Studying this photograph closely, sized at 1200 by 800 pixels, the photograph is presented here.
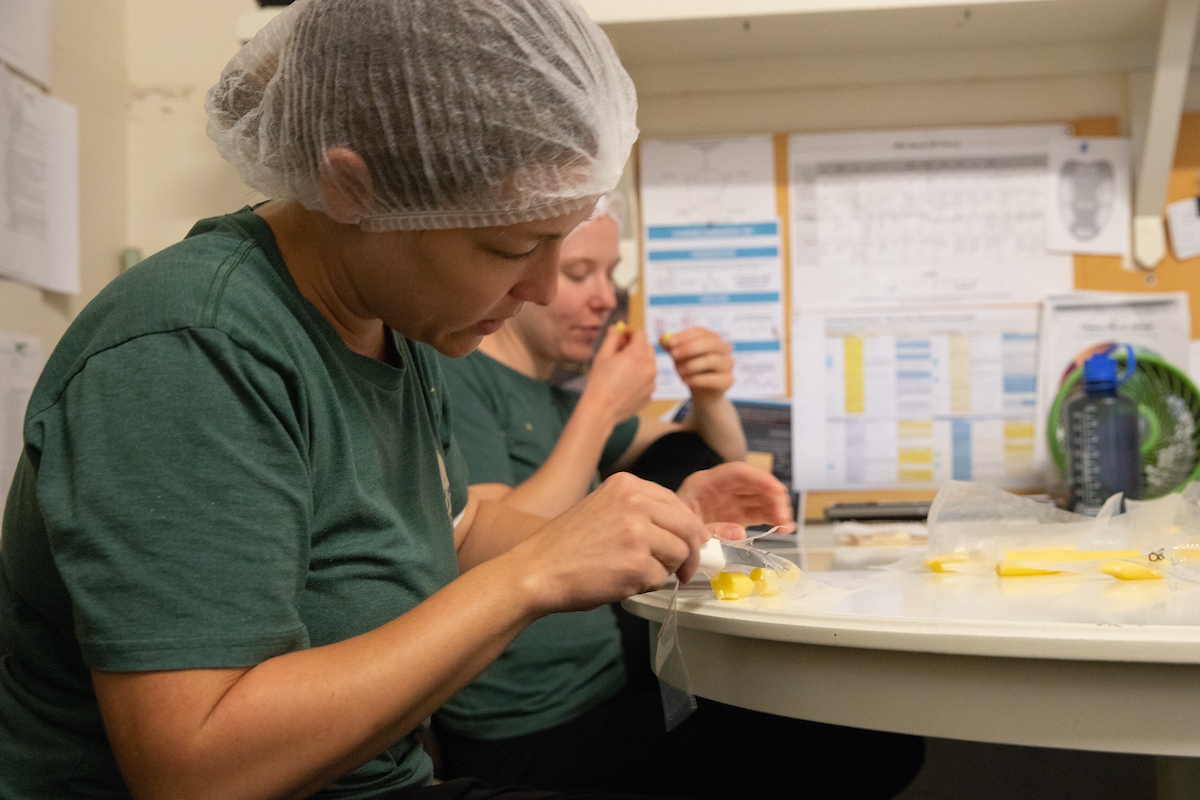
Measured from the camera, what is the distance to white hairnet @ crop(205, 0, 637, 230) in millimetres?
524

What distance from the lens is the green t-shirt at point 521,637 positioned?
3.06ft

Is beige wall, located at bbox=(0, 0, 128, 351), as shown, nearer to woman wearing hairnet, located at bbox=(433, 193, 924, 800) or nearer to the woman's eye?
woman wearing hairnet, located at bbox=(433, 193, 924, 800)

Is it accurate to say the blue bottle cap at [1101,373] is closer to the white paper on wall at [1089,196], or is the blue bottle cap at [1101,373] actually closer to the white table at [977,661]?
the white paper on wall at [1089,196]

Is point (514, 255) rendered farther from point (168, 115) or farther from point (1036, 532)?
point (168, 115)

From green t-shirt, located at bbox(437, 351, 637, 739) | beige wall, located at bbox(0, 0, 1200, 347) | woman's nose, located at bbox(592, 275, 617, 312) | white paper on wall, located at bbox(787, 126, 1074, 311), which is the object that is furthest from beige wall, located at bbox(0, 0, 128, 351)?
white paper on wall, located at bbox(787, 126, 1074, 311)

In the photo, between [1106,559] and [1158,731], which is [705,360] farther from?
[1158,731]

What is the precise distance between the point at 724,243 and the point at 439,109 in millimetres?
1019

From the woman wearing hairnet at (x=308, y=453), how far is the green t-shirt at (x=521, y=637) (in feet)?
0.96

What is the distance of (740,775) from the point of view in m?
0.89

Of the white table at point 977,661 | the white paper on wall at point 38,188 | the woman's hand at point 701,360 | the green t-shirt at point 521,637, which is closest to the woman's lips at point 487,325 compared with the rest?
the white table at point 977,661

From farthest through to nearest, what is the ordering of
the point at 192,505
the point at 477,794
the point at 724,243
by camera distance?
the point at 724,243, the point at 477,794, the point at 192,505

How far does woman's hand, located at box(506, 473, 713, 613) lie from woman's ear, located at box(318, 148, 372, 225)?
0.23 metres

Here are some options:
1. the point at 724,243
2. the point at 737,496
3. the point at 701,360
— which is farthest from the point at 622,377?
the point at 724,243

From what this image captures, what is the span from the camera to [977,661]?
49cm
